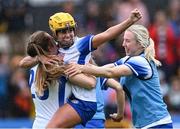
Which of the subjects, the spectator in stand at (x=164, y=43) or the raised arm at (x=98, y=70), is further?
the spectator in stand at (x=164, y=43)

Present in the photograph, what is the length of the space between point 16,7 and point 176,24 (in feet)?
10.4

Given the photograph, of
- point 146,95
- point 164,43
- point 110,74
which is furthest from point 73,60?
point 164,43

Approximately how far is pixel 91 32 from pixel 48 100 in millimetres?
7194

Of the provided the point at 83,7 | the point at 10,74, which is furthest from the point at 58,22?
the point at 83,7

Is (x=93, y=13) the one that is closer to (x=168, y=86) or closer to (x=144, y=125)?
(x=168, y=86)

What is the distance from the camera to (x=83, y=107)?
918 centimetres

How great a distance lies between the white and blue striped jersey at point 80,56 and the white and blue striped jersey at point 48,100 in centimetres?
15

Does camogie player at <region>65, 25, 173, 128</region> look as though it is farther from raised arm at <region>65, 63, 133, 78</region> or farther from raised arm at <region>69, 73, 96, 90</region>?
raised arm at <region>69, 73, 96, 90</region>

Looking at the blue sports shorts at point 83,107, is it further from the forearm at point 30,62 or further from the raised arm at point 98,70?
the forearm at point 30,62

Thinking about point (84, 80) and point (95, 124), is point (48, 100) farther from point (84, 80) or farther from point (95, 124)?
point (95, 124)

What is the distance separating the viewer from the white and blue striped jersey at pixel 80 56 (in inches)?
359

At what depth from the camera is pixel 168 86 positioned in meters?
16.0

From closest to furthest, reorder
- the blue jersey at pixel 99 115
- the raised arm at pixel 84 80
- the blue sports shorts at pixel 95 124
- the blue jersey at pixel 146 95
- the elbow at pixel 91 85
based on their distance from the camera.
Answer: the raised arm at pixel 84 80 < the elbow at pixel 91 85 < the blue jersey at pixel 146 95 < the blue jersey at pixel 99 115 < the blue sports shorts at pixel 95 124

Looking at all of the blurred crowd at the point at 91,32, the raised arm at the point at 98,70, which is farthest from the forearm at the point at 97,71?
the blurred crowd at the point at 91,32
